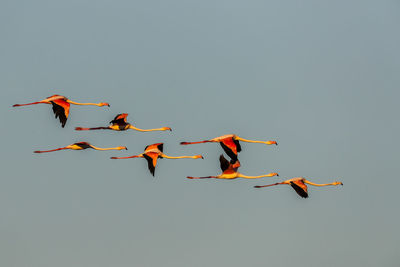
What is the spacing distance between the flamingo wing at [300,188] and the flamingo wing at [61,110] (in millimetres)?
12511

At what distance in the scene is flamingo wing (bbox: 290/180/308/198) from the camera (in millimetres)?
61562

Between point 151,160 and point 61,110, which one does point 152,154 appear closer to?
point 151,160

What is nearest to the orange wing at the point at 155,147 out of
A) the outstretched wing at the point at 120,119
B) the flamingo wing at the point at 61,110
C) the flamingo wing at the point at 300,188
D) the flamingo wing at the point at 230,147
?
the outstretched wing at the point at 120,119

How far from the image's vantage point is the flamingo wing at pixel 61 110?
196 ft

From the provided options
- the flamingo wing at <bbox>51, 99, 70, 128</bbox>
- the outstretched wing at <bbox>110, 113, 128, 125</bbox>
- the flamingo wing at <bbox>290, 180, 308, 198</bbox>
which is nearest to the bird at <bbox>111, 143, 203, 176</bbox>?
the outstretched wing at <bbox>110, 113, 128, 125</bbox>

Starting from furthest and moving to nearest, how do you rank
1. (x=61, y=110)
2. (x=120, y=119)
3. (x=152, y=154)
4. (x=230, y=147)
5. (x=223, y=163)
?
(x=120, y=119) → (x=223, y=163) → (x=152, y=154) → (x=61, y=110) → (x=230, y=147)

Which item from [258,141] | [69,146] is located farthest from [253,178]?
[69,146]

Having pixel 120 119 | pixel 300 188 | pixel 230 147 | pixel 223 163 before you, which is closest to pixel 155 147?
pixel 120 119

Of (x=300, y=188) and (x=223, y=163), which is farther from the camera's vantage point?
(x=300, y=188)

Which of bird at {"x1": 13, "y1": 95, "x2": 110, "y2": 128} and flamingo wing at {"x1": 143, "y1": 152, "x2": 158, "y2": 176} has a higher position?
bird at {"x1": 13, "y1": 95, "x2": 110, "y2": 128}

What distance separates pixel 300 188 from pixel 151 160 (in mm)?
8331

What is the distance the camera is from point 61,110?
5972cm

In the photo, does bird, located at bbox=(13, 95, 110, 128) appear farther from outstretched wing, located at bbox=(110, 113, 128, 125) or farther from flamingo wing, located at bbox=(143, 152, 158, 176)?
flamingo wing, located at bbox=(143, 152, 158, 176)

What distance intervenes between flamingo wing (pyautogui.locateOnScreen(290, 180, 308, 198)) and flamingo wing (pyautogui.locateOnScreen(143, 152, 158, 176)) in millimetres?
7607
